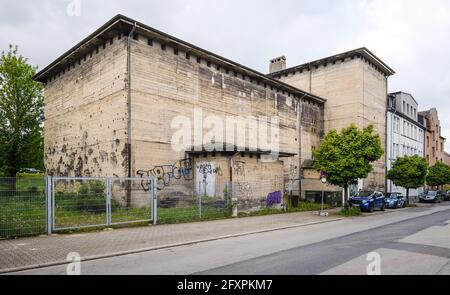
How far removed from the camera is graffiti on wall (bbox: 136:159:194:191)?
667 inches

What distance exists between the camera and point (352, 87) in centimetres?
3041

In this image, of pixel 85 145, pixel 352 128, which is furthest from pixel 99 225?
pixel 352 128

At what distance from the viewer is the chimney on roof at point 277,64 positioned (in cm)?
3597

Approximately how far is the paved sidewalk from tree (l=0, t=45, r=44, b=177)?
18.7 m

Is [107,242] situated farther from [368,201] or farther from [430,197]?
[430,197]

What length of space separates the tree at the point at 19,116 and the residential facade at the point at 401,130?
3402cm

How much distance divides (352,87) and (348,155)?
1410 cm

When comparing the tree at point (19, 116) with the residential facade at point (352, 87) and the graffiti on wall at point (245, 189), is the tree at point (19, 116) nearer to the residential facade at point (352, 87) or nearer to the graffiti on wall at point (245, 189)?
the graffiti on wall at point (245, 189)

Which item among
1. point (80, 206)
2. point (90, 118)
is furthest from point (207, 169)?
point (80, 206)

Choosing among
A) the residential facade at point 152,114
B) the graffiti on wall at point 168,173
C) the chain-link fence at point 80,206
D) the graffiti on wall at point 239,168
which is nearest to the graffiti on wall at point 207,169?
the residential facade at point 152,114

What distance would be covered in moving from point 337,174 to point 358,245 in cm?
1021

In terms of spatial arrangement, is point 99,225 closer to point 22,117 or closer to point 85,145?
point 85,145

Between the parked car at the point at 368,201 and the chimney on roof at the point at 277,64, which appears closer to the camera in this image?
the parked car at the point at 368,201
